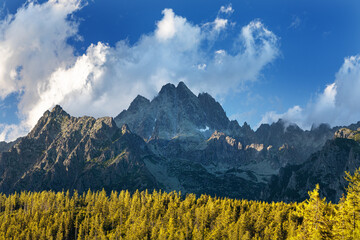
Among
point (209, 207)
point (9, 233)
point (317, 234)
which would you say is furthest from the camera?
point (209, 207)

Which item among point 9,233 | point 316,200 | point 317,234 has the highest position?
point 316,200

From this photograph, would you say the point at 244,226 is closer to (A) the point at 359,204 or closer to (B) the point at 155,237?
(B) the point at 155,237

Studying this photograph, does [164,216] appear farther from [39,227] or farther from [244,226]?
[39,227]

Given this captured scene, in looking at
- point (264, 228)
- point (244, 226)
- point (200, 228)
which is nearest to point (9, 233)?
point (200, 228)

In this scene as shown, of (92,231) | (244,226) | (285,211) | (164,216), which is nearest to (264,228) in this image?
(244,226)

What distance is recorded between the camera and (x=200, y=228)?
172 m

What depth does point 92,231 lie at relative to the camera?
185 meters

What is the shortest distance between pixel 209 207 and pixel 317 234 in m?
157

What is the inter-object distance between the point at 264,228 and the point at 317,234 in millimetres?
139852

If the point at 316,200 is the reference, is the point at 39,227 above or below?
below

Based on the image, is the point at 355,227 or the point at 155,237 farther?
the point at 155,237

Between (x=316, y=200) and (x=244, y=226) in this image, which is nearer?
(x=316, y=200)

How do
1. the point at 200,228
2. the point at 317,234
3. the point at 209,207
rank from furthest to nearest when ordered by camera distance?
1. the point at 209,207
2. the point at 200,228
3. the point at 317,234

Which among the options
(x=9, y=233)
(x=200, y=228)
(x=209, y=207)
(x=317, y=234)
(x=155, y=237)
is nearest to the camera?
(x=317, y=234)
